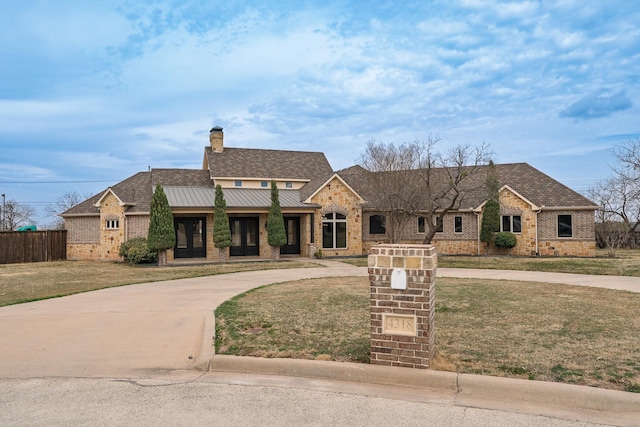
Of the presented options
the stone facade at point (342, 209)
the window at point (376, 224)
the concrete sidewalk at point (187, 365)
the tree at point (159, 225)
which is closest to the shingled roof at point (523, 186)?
the stone facade at point (342, 209)

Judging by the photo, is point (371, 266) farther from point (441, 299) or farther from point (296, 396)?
point (441, 299)

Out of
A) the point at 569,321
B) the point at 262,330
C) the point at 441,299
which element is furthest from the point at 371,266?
the point at 441,299

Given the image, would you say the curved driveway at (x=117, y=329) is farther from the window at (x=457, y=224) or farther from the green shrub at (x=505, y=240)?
the window at (x=457, y=224)

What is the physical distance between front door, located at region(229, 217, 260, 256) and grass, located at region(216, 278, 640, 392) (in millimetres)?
14206

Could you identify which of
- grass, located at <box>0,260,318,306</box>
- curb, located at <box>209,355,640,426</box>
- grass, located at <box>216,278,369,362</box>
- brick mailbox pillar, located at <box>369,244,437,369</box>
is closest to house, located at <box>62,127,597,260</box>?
grass, located at <box>0,260,318,306</box>

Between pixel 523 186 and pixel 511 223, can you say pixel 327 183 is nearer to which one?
pixel 511 223

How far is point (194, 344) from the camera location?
7.20 metres

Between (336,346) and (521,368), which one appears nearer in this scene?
(521,368)

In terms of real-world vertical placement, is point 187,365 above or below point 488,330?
below

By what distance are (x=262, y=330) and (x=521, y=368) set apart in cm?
403

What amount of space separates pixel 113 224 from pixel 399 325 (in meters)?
24.0

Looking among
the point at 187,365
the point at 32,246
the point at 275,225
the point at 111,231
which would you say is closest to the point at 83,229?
the point at 111,231

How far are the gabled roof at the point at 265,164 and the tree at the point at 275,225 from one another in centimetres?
494

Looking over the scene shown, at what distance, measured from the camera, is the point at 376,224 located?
29.0 m
